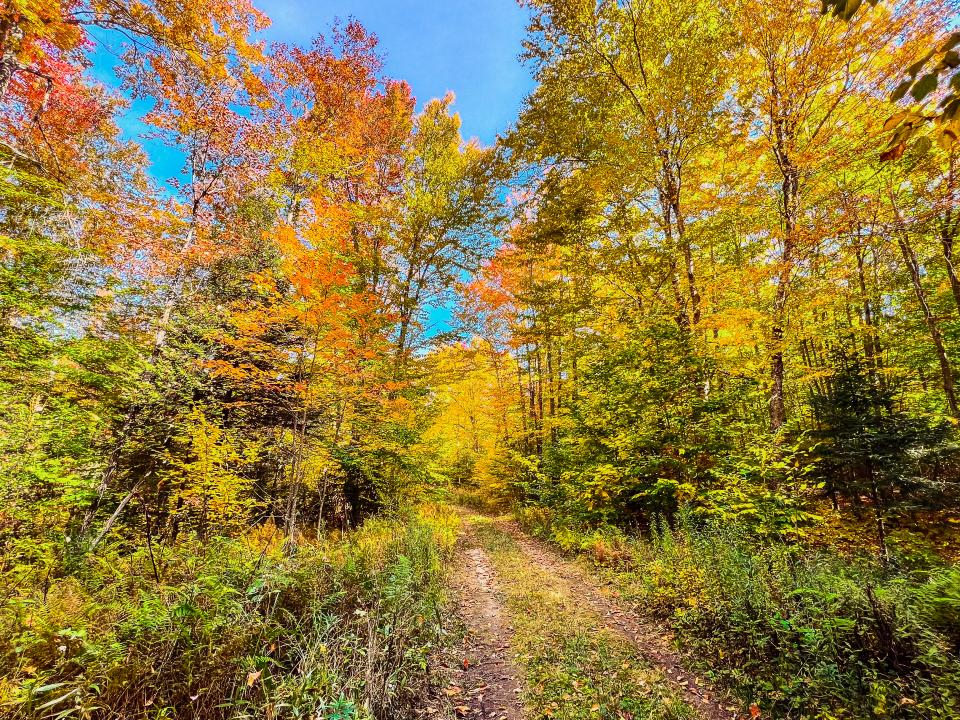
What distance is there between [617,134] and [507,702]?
1066 cm

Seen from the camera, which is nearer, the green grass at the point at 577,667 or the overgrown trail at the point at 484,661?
the green grass at the point at 577,667

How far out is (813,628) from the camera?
3.76 metres

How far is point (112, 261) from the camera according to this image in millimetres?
8328

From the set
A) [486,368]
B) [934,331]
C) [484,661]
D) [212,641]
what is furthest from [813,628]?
[486,368]

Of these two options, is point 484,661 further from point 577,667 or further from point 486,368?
point 486,368

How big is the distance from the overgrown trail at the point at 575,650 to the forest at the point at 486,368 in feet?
0.15

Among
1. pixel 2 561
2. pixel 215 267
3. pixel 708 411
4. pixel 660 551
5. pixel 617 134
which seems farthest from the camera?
pixel 215 267

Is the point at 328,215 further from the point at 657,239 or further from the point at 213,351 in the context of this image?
the point at 657,239

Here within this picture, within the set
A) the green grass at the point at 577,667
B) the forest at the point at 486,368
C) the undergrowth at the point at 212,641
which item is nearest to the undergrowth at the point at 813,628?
the forest at the point at 486,368

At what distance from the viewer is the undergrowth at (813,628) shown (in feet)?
10.1

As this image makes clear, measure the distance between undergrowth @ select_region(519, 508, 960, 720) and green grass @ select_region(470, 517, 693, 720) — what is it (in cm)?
84

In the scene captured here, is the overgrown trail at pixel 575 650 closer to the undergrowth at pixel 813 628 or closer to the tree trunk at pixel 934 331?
the undergrowth at pixel 813 628

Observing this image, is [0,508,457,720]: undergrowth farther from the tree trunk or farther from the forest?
the tree trunk

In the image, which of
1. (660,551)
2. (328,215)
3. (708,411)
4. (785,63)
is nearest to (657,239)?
(785,63)
